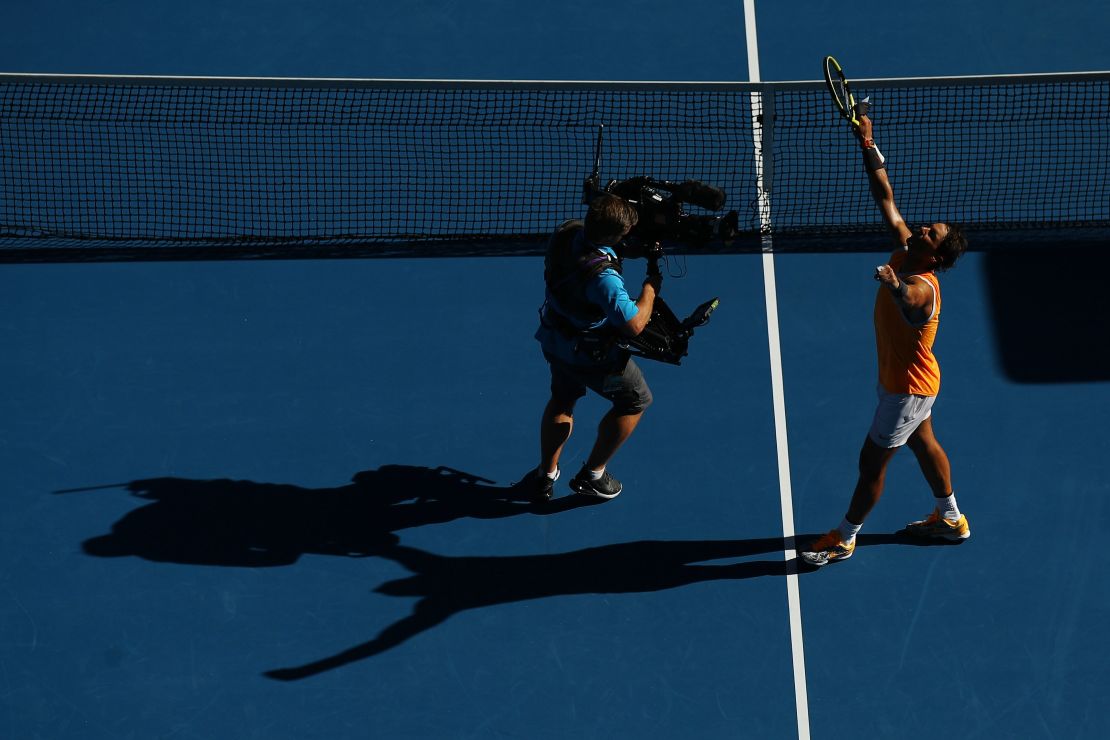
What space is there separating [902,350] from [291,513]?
3.63 metres

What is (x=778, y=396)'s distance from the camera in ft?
28.5

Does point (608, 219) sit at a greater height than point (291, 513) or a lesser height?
greater

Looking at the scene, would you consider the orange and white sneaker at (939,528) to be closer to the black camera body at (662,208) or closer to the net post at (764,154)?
the black camera body at (662,208)

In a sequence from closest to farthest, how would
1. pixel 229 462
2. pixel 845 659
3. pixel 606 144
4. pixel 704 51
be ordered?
pixel 845 659 < pixel 229 462 < pixel 606 144 < pixel 704 51

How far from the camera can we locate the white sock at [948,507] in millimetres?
7732

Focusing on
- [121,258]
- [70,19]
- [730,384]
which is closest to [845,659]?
[730,384]

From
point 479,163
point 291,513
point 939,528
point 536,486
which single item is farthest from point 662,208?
point 479,163

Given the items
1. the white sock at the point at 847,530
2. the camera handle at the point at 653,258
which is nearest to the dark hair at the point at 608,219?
the camera handle at the point at 653,258

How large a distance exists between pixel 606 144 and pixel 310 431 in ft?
10.2

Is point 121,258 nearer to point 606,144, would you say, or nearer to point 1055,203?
point 606,144

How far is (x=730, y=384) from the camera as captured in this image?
8.77 metres

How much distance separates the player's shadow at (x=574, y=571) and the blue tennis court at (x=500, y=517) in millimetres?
18

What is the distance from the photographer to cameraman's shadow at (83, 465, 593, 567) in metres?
8.01

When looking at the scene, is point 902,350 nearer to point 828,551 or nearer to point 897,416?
point 897,416
